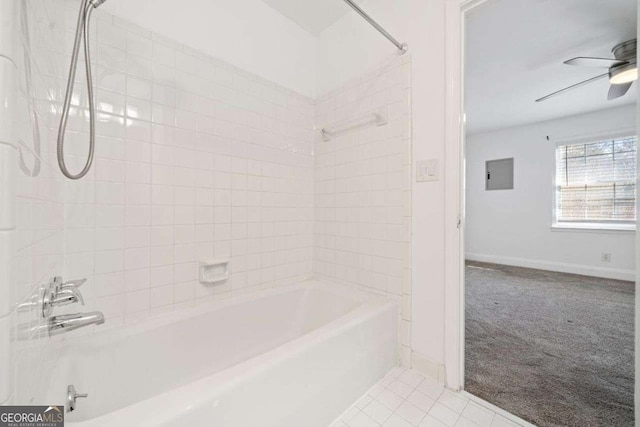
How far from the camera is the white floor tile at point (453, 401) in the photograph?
1.25 meters

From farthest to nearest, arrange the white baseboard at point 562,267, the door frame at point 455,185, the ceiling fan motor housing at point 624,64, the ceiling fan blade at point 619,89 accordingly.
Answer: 1. the white baseboard at point 562,267
2. the ceiling fan blade at point 619,89
3. the ceiling fan motor housing at point 624,64
4. the door frame at point 455,185

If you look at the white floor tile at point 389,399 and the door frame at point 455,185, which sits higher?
the door frame at point 455,185

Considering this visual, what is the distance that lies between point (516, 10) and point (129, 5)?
2542 mm

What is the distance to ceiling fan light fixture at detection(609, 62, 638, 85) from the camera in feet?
7.11

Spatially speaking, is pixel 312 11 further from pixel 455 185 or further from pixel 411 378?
pixel 411 378

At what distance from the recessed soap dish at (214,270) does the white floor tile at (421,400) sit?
4.05ft

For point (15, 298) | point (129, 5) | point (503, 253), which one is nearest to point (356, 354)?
point (15, 298)

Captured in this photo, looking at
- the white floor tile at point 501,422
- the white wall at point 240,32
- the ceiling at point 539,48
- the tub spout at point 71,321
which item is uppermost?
the ceiling at point 539,48

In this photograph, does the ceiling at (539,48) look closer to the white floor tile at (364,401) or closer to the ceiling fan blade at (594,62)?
the ceiling fan blade at (594,62)

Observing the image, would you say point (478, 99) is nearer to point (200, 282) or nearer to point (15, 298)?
point (200, 282)

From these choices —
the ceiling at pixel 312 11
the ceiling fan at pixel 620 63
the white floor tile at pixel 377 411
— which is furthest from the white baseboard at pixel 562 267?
the ceiling at pixel 312 11

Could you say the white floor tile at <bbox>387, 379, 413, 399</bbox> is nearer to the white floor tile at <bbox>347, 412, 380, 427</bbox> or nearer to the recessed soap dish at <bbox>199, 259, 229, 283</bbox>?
the white floor tile at <bbox>347, 412, 380, 427</bbox>

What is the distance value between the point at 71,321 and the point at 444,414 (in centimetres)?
159

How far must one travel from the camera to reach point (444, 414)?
120 cm
